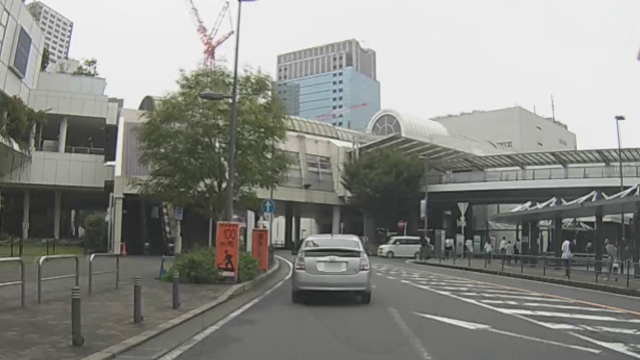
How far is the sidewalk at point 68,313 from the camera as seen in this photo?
8.48m

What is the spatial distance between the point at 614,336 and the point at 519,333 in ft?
4.86

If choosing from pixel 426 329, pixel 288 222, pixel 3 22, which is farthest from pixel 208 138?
pixel 288 222

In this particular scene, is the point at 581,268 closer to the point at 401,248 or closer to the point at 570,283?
the point at 570,283

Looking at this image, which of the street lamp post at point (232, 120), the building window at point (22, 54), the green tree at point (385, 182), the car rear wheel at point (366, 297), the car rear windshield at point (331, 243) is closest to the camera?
the car rear wheel at point (366, 297)

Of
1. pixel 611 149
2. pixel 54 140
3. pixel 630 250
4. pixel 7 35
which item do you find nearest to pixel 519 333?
pixel 630 250

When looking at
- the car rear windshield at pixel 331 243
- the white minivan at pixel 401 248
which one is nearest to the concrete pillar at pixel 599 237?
the car rear windshield at pixel 331 243

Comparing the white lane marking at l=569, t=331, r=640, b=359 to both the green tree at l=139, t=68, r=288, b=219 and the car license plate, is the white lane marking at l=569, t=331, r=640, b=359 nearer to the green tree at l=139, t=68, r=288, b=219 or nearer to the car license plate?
the car license plate

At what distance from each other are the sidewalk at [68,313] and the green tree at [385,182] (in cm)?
4202

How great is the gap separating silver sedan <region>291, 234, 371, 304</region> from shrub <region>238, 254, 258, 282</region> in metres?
4.86

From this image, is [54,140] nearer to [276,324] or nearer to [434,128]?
[434,128]

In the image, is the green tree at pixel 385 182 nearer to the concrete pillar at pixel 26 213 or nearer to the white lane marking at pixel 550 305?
the concrete pillar at pixel 26 213

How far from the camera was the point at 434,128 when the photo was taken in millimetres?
87125

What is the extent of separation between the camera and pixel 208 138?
76.7ft

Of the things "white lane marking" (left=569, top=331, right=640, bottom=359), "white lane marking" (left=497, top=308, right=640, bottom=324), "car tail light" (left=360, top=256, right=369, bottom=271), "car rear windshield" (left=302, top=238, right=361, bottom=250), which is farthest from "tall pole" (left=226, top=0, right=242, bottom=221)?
"white lane marking" (left=569, top=331, right=640, bottom=359)
